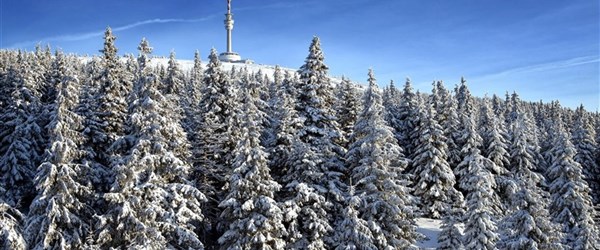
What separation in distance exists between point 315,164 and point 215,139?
29.3 feet

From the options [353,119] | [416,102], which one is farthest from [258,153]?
[416,102]

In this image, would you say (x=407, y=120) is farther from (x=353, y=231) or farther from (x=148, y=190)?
(x=148, y=190)

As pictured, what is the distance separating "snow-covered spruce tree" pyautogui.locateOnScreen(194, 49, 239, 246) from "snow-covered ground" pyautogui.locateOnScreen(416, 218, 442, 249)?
699 inches

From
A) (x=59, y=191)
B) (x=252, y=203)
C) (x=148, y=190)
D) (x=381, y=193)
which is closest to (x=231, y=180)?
(x=252, y=203)

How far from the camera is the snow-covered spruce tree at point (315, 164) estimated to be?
30281 mm

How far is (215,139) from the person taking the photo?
36500 mm

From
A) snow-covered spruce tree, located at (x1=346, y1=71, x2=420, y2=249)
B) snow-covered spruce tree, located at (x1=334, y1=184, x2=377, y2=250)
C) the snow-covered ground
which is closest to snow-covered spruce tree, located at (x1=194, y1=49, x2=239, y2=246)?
snow-covered spruce tree, located at (x1=334, y1=184, x2=377, y2=250)

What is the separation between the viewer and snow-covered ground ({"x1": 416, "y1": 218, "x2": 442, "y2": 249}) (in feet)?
144

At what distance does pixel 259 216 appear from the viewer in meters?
28.3

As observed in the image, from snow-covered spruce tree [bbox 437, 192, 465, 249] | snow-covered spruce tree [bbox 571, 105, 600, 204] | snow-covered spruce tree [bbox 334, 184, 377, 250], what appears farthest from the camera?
snow-covered spruce tree [bbox 571, 105, 600, 204]

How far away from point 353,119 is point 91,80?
20.3 meters

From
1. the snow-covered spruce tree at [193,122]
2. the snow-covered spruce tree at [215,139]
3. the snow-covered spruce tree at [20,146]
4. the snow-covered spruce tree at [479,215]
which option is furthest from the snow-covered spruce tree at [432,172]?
the snow-covered spruce tree at [20,146]

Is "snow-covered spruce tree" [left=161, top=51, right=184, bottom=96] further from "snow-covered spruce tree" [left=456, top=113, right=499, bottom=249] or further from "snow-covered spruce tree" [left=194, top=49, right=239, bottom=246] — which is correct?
"snow-covered spruce tree" [left=456, top=113, right=499, bottom=249]

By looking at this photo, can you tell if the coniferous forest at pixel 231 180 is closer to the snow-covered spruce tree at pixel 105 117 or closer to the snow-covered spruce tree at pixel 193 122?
the snow-covered spruce tree at pixel 105 117
